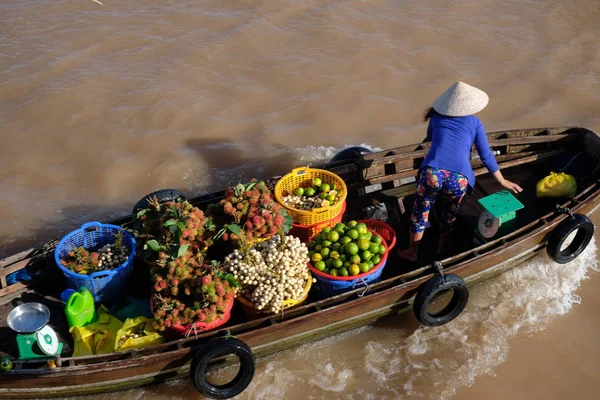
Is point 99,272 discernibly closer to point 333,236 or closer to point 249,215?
point 249,215

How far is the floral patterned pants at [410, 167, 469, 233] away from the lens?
15.7 ft

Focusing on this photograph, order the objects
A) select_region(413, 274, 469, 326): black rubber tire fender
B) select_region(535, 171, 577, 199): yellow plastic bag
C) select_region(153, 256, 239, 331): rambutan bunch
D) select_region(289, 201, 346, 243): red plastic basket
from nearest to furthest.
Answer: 1. select_region(153, 256, 239, 331): rambutan bunch
2. select_region(413, 274, 469, 326): black rubber tire fender
3. select_region(289, 201, 346, 243): red plastic basket
4. select_region(535, 171, 577, 199): yellow plastic bag

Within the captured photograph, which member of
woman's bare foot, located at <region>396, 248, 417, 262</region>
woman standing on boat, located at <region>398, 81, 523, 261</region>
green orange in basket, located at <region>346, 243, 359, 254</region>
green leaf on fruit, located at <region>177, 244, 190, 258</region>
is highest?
woman standing on boat, located at <region>398, 81, 523, 261</region>

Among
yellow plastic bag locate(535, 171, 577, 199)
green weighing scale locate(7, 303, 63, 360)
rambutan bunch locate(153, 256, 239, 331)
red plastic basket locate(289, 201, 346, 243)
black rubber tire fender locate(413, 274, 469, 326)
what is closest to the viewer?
green weighing scale locate(7, 303, 63, 360)

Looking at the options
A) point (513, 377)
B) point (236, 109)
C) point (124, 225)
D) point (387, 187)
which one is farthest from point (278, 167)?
point (513, 377)

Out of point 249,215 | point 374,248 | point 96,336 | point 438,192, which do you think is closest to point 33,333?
point 96,336

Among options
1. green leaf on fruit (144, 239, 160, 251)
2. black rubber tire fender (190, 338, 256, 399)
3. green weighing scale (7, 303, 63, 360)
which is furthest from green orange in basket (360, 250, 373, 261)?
green weighing scale (7, 303, 63, 360)

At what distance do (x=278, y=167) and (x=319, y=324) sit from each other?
3.20 m

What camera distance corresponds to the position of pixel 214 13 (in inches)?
390

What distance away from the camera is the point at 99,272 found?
4445mm

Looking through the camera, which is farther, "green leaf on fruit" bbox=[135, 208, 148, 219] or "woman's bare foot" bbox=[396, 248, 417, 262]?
"woman's bare foot" bbox=[396, 248, 417, 262]

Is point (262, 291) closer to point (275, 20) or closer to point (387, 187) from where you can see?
point (387, 187)

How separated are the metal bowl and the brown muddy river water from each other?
1033 mm

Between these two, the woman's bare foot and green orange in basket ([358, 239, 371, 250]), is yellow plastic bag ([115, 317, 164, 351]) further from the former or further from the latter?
the woman's bare foot
